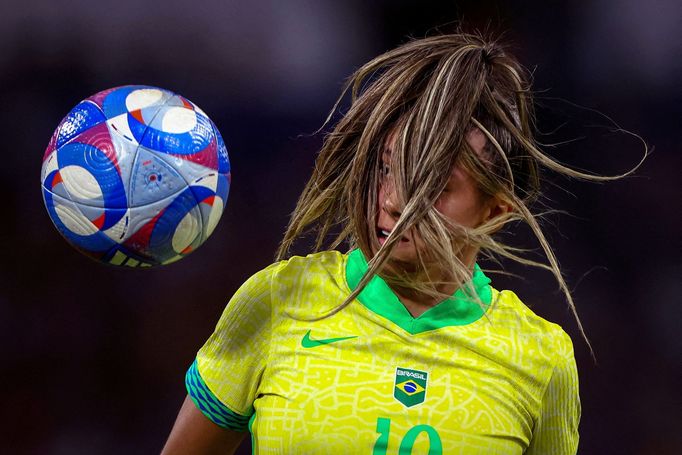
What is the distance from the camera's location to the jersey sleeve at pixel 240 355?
186 centimetres

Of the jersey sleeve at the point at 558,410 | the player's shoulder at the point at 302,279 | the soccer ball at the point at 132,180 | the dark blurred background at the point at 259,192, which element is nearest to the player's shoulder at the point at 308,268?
the player's shoulder at the point at 302,279

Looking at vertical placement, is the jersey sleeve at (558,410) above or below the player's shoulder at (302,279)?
below

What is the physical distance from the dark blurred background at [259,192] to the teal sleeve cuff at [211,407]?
2112 millimetres

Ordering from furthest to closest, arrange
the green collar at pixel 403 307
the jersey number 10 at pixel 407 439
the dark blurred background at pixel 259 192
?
the dark blurred background at pixel 259 192
the green collar at pixel 403 307
the jersey number 10 at pixel 407 439

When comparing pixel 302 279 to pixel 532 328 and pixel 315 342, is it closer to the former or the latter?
pixel 315 342

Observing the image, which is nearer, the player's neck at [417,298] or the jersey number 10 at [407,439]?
the jersey number 10 at [407,439]

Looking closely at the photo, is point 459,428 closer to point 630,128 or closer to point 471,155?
point 471,155

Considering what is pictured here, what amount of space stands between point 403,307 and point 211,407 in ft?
1.37

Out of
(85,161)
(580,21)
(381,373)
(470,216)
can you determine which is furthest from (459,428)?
(580,21)

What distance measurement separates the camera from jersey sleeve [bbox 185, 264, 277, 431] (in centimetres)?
186

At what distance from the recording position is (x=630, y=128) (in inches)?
164

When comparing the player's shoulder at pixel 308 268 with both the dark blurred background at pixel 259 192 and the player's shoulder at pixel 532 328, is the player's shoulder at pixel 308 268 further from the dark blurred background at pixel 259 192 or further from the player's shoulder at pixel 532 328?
the dark blurred background at pixel 259 192

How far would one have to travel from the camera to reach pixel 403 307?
6.03 ft

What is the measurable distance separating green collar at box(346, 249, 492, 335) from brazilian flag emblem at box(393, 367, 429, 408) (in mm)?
85
